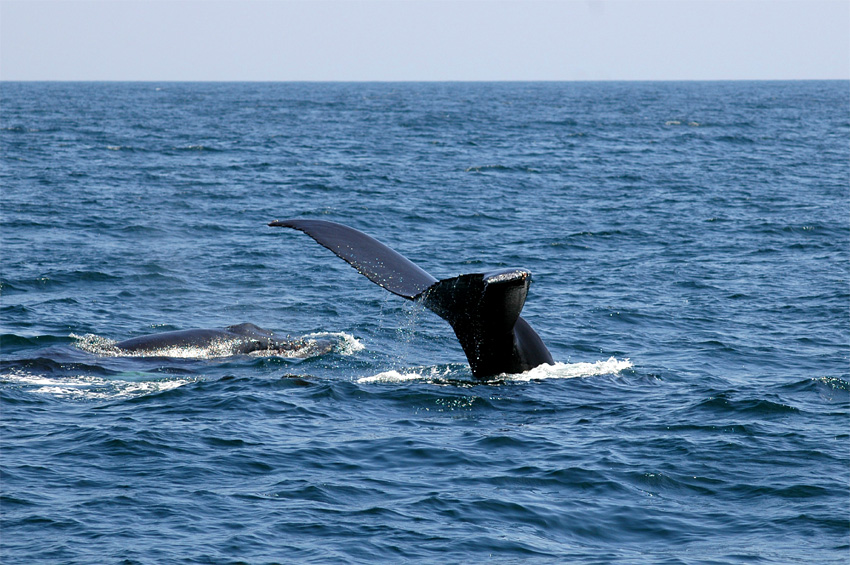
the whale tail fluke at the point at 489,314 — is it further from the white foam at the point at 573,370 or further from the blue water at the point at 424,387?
the blue water at the point at 424,387

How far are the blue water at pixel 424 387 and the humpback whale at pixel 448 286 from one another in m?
1.10

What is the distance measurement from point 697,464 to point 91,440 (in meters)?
6.29

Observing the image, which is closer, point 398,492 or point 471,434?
point 398,492

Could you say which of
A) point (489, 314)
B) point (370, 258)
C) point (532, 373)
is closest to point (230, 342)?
point (370, 258)

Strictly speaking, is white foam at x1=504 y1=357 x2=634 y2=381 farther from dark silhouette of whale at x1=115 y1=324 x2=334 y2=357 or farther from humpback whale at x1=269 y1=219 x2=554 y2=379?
dark silhouette of whale at x1=115 y1=324 x2=334 y2=357

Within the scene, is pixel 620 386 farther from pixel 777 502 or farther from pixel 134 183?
pixel 134 183

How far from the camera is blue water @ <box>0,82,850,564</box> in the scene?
8508 millimetres

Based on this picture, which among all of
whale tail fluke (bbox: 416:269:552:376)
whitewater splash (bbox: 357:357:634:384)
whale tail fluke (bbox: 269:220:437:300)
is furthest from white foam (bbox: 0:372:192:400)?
whale tail fluke (bbox: 416:269:552:376)

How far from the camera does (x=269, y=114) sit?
84.0 meters

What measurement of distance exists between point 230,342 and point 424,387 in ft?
10.6

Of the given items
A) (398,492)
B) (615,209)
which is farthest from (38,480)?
(615,209)

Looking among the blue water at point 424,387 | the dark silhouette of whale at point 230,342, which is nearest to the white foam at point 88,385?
the blue water at point 424,387

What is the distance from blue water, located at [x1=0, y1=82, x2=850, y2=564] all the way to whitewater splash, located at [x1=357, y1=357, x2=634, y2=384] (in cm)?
6

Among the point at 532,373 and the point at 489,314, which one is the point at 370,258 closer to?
the point at 489,314
